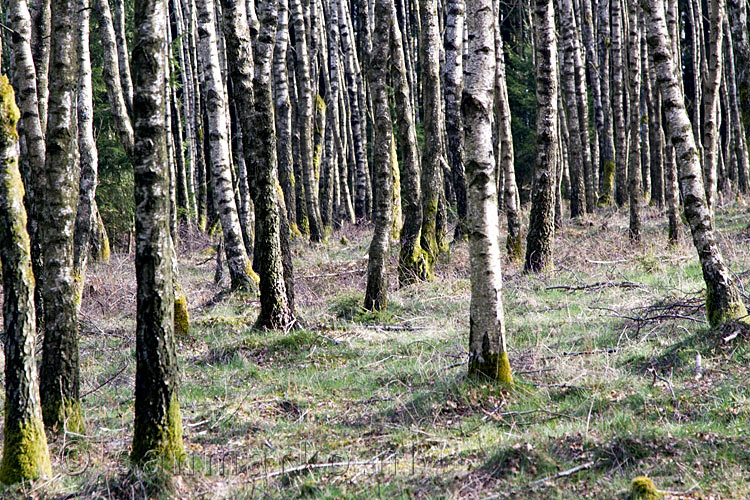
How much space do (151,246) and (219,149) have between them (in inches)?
236

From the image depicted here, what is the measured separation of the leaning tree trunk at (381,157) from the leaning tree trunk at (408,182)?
0.72 meters

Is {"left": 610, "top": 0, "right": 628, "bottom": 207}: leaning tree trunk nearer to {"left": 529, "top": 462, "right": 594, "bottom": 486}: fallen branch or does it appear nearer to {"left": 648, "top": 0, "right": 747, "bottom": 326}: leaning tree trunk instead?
{"left": 648, "top": 0, "right": 747, "bottom": 326}: leaning tree trunk

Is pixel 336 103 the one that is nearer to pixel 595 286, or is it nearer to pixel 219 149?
pixel 219 149

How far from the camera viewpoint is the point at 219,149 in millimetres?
9836

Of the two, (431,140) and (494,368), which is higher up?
(431,140)

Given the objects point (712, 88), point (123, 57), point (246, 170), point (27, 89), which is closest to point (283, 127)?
point (123, 57)

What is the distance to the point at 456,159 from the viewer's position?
13.2m

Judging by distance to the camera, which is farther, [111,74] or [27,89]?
[111,74]

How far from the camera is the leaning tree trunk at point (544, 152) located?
10.2 metres

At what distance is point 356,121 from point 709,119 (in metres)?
11.8

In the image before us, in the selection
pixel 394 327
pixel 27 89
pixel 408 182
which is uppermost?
pixel 27 89

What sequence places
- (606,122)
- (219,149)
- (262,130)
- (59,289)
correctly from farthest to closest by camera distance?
(606,122) → (219,149) → (262,130) → (59,289)

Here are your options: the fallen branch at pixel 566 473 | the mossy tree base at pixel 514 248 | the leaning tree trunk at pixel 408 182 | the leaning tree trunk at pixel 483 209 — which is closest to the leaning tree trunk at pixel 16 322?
the fallen branch at pixel 566 473

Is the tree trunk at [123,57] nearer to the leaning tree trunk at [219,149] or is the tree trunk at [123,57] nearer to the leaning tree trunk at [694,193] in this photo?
the leaning tree trunk at [219,149]
